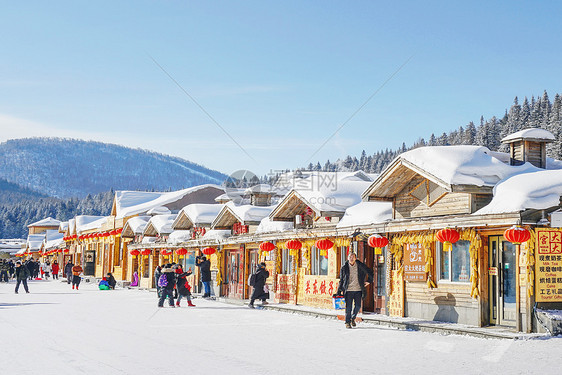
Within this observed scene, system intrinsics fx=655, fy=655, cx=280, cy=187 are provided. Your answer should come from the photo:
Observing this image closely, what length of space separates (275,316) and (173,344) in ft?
24.2

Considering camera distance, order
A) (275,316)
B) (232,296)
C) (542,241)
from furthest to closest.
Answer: (232,296), (275,316), (542,241)

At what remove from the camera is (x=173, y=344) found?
11945mm

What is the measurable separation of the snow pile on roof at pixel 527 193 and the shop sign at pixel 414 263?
2.98m

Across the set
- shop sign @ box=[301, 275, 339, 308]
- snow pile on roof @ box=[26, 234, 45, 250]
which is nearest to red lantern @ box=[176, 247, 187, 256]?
shop sign @ box=[301, 275, 339, 308]

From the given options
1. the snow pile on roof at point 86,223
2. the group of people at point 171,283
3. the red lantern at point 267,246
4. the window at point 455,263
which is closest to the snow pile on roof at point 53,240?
the snow pile on roof at point 86,223

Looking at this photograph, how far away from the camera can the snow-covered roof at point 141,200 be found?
1977 inches

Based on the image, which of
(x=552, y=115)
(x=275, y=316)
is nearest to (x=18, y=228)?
(x=552, y=115)

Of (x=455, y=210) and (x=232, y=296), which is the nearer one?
(x=455, y=210)

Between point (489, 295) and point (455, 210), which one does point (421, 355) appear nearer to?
point (489, 295)

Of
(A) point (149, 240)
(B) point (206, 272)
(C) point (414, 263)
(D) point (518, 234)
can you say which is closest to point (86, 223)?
(A) point (149, 240)

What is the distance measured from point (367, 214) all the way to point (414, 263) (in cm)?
274

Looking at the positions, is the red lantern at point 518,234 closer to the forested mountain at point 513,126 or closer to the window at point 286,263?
the window at point 286,263

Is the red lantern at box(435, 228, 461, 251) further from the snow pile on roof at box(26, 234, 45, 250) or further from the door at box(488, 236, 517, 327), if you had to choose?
the snow pile on roof at box(26, 234, 45, 250)

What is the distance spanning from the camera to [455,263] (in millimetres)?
15922
